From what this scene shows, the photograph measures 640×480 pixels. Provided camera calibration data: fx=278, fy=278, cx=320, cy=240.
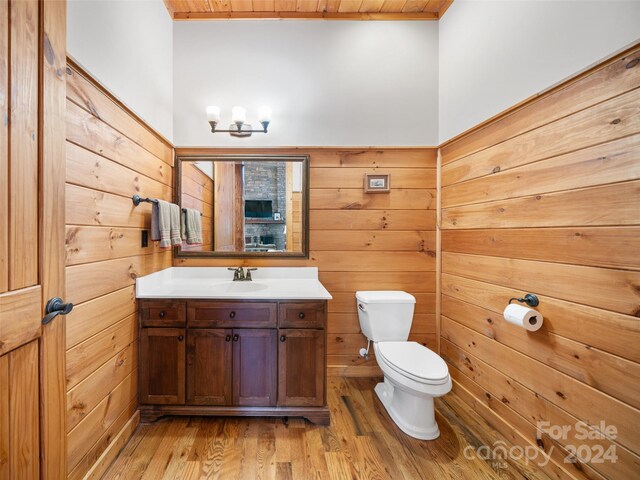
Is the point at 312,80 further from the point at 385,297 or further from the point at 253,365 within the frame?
the point at 253,365

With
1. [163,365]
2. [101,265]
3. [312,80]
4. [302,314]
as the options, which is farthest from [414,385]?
[312,80]

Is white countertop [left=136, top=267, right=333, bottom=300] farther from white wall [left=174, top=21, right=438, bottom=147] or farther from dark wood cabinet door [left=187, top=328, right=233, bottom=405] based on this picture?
white wall [left=174, top=21, right=438, bottom=147]

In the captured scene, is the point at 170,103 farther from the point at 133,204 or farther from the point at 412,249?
the point at 412,249

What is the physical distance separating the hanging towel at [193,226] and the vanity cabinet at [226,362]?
1.92 ft

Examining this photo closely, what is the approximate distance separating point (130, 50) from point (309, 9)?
135 centimetres

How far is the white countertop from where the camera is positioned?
173 centimetres

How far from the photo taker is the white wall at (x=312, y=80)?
219 centimetres

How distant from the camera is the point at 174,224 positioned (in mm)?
1921

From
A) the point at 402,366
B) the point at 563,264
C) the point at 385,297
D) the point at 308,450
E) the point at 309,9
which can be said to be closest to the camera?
the point at 563,264

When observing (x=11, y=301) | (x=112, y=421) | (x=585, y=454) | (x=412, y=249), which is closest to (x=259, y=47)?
(x=412, y=249)

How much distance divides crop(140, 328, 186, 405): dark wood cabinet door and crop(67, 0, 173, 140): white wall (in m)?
1.37

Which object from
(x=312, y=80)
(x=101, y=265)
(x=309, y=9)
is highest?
(x=309, y=9)

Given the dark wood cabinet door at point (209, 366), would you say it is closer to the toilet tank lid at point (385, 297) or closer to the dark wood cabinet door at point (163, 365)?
the dark wood cabinet door at point (163, 365)

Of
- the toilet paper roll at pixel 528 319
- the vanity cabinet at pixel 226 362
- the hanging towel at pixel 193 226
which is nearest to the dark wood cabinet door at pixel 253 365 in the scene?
the vanity cabinet at pixel 226 362
